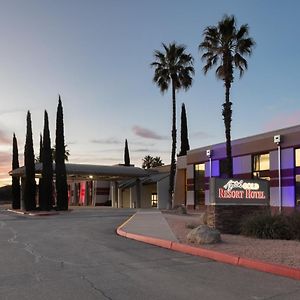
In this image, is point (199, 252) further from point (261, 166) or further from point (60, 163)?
point (60, 163)

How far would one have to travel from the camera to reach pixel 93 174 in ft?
180

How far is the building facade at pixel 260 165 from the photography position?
3366 centimetres

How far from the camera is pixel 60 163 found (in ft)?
160

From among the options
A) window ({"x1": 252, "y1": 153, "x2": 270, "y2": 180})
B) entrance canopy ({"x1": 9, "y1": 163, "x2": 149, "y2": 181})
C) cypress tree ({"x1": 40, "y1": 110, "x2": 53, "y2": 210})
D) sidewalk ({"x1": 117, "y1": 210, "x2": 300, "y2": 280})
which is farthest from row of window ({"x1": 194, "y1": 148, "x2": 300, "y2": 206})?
sidewalk ({"x1": 117, "y1": 210, "x2": 300, "y2": 280})

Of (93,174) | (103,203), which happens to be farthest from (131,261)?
(103,203)

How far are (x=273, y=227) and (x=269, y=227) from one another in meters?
0.13

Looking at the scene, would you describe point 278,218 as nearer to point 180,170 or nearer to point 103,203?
point 180,170

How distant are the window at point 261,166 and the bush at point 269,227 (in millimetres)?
19457

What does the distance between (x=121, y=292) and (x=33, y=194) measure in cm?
4300

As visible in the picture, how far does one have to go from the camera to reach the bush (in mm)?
16188

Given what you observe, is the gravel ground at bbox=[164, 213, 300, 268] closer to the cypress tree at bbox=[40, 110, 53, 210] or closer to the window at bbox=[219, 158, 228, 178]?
the window at bbox=[219, 158, 228, 178]

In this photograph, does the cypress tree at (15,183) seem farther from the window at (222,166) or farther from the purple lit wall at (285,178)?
the purple lit wall at (285,178)

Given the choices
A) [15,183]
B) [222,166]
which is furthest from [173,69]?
[15,183]

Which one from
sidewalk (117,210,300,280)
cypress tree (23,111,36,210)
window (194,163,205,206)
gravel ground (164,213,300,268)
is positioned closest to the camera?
sidewalk (117,210,300,280)
